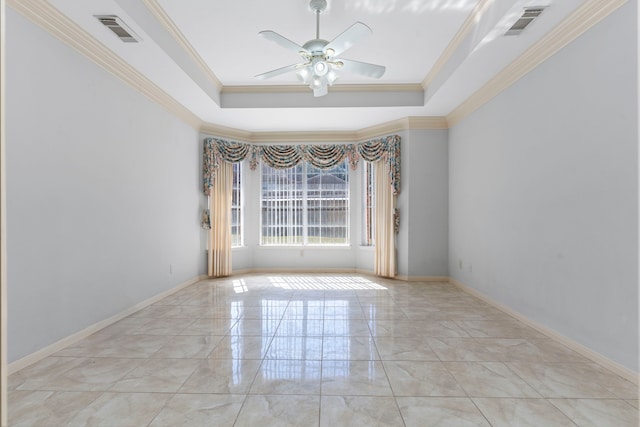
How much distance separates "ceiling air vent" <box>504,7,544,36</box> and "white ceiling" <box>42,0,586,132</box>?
6cm

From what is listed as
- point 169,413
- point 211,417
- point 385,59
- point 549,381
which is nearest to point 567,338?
point 549,381

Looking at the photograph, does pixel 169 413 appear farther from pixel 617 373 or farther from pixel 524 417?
pixel 617 373

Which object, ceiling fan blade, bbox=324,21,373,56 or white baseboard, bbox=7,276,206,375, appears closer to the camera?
white baseboard, bbox=7,276,206,375

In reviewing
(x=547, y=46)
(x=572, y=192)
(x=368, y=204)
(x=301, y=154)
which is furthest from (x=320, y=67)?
(x=368, y=204)

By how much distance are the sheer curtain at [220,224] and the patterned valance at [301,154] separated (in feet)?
0.49

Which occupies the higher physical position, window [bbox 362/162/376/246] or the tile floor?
window [bbox 362/162/376/246]

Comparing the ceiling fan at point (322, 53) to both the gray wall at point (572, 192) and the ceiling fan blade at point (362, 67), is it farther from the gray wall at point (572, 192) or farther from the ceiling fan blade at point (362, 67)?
the gray wall at point (572, 192)

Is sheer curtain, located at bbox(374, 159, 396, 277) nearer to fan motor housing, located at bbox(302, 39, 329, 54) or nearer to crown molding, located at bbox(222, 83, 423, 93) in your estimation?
crown molding, located at bbox(222, 83, 423, 93)

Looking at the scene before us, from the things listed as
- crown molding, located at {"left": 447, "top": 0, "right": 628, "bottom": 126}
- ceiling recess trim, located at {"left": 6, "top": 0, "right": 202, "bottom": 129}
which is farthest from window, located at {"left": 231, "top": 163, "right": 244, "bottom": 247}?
crown molding, located at {"left": 447, "top": 0, "right": 628, "bottom": 126}

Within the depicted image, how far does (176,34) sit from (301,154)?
3237mm

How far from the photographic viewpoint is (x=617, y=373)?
90.7 inches

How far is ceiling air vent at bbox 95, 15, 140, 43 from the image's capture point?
8.83 ft

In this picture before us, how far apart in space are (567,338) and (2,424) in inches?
139

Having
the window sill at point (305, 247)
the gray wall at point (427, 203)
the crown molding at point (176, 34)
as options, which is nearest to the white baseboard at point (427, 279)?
the gray wall at point (427, 203)
